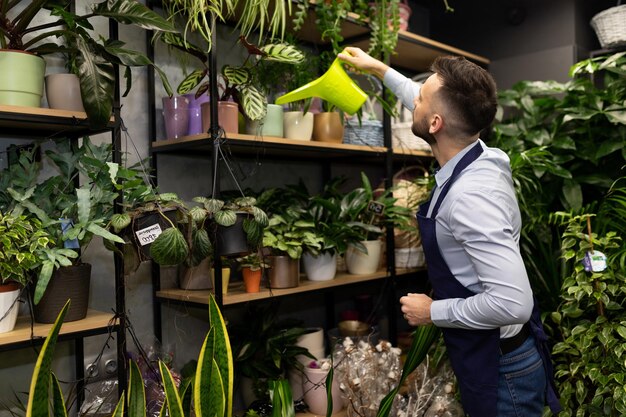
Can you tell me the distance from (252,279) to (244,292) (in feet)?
0.21

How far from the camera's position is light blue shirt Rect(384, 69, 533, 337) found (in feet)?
4.94

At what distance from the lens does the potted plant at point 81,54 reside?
5.73 ft

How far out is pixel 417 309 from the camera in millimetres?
1754

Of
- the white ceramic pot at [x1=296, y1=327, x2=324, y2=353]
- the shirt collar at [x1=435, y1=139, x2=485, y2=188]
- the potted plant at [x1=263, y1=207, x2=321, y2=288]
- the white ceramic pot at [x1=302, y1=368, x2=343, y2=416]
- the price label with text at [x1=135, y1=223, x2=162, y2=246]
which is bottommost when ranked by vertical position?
the white ceramic pot at [x1=302, y1=368, x2=343, y2=416]

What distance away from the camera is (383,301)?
3527 millimetres

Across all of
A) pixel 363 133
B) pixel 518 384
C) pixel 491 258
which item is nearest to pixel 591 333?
pixel 518 384

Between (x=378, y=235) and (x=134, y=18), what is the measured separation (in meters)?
1.53

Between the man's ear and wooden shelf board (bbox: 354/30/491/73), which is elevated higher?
wooden shelf board (bbox: 354/30/491/73)

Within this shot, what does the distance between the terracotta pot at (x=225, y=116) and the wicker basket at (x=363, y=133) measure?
73cm

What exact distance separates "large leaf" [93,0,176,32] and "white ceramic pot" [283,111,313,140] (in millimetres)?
730

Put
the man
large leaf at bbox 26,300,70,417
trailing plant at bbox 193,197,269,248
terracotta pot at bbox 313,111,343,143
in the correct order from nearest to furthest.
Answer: large leaf at bbox 26,300,70,417 < the man < trailing plant at bbox 193,197,269,248 < terracotta pot at bbox 313,111,343,143

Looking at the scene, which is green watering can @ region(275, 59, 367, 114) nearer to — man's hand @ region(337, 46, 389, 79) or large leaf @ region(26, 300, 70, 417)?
man's hand @ region(337, 46, 389, 79)

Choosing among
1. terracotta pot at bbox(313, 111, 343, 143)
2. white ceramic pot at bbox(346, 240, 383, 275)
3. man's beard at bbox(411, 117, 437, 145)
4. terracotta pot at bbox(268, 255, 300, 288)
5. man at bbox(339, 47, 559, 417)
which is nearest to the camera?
man at bbox(339, 47, 559, 417)

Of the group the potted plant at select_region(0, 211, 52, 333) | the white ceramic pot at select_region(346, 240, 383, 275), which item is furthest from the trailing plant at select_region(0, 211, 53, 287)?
the white ceramic pot at select_region(346, 240, 383, 275)
